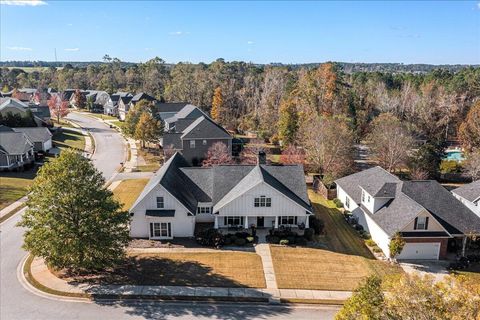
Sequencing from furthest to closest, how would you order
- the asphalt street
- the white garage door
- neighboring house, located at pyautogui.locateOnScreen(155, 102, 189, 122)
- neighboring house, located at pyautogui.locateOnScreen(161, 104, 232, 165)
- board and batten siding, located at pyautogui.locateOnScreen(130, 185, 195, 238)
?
neighboring house, located at pyautogui.locateOnScreen(155, 102, 189, 122) < neighboring house, located at pyautogui.locateOnScreen(161, 104, 232, 165) < board and batten siding, located at pyautogui.locateOnScreen(130, 185, 195, 238) < the white garage door < the asphalt street

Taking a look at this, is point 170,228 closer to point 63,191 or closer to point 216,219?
point 216,219

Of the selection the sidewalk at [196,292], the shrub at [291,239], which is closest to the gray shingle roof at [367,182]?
the shrub at [291,239]

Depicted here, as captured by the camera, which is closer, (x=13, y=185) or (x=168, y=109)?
(x=13, y=185)

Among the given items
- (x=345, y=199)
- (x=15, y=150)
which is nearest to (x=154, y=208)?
(x=345, y=199)

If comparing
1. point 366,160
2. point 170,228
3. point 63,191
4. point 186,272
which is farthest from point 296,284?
point 366,160

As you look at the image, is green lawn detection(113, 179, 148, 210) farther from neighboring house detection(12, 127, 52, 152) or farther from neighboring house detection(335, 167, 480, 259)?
neighboring house detection(335, 167, 480, 259)

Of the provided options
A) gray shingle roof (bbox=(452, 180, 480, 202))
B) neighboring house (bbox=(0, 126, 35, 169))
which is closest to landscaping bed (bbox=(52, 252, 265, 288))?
gray shingle roof (bbox=(452, 180, 480, 202))

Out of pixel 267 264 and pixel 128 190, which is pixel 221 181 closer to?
pixel 267 264
